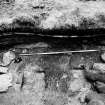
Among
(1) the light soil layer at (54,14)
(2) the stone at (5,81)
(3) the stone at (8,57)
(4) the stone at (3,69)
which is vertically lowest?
(2) the stone at (5,81)

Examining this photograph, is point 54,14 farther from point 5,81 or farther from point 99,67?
point 5,81

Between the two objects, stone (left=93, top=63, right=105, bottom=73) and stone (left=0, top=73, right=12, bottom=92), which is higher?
stone (left=93, top=63, right=105, bottom=73)

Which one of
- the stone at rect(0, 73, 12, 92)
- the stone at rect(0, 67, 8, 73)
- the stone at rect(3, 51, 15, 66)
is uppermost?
the stone at rect(3, 51, 15, 66)

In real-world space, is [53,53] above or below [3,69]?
above

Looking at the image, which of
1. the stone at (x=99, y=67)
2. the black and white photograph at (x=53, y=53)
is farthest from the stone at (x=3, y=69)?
the stone at (x=99, y=67)

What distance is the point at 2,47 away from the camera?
2.18 metres

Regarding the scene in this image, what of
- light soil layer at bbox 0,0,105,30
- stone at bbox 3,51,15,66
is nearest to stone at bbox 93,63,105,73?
light soil layer at bbox 0,0,105,30

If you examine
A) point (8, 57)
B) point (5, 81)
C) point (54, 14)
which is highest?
point (54, 14)

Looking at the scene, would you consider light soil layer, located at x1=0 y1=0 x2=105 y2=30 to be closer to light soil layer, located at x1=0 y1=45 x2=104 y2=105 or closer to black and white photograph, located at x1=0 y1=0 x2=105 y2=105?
black and white photograph, located at x1=0 y1=0 x2=105 y2=105

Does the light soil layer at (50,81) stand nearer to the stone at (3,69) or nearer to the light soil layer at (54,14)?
the stone at (3,69)

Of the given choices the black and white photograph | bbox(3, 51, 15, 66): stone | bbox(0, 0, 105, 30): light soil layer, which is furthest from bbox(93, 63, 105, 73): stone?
bbox(3, 51, 15, 66): stone

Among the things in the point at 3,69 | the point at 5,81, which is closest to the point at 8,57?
the point at 3,69

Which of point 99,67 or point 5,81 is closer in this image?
point 99,67

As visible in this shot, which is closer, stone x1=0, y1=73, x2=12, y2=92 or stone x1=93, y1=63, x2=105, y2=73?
stone x1=93, y1=63, x2=105, y2=73
